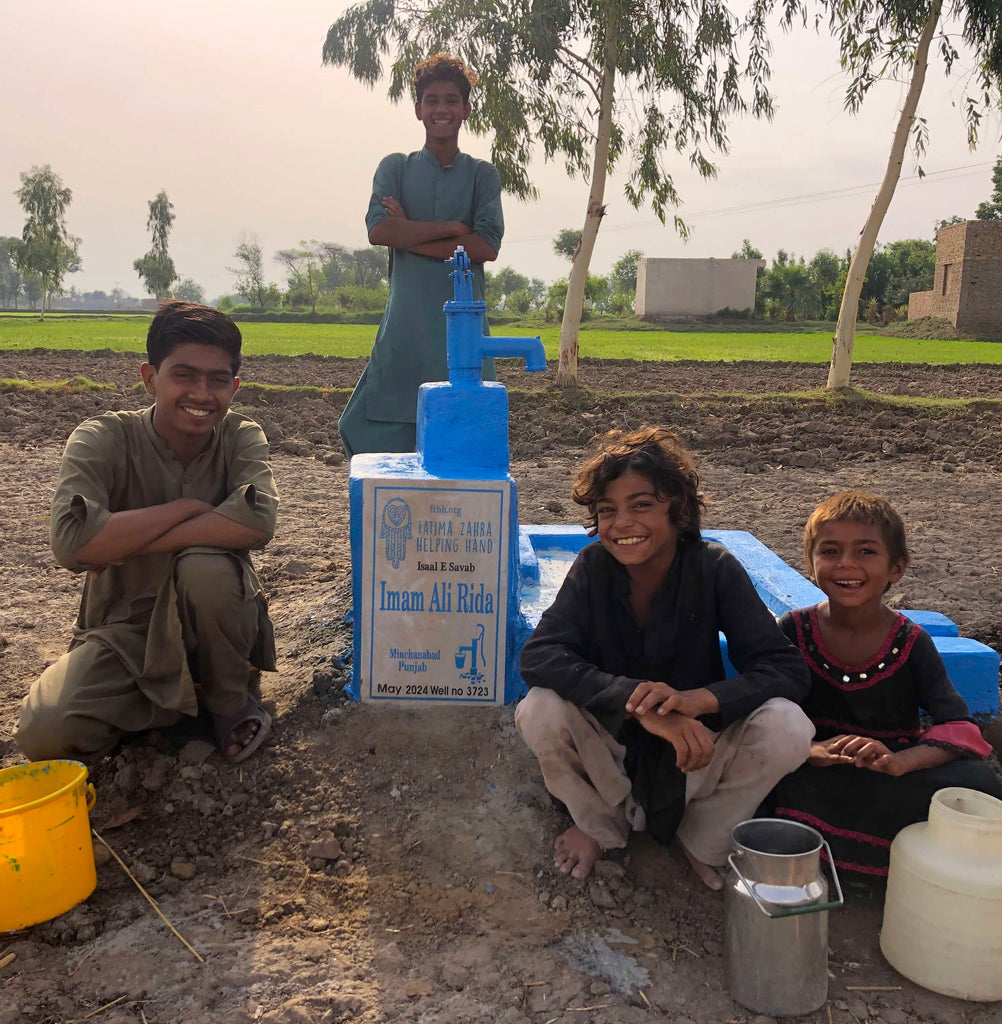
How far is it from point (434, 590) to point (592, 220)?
950cm

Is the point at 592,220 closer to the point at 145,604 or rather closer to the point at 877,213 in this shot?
the point at 877,213

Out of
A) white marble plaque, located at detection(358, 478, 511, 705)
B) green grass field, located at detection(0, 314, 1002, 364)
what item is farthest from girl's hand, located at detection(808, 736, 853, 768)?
green grass field, located at detection(0, 314, 1002, 364)

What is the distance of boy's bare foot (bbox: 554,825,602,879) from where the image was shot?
6.63 feet

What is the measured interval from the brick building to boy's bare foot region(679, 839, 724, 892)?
93.1ft

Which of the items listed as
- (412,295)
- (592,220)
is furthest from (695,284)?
(412,295)

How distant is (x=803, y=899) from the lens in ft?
5.43

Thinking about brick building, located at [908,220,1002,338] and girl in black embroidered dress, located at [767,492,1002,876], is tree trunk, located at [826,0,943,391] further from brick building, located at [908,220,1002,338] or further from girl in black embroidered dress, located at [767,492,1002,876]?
brick building, located at [908,220,1002,338]

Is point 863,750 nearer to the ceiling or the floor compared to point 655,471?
nearer to the floor

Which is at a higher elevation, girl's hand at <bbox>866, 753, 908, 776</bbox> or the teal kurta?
the teal kurta

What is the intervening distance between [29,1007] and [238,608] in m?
0.96

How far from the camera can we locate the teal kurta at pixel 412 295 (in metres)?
3.56

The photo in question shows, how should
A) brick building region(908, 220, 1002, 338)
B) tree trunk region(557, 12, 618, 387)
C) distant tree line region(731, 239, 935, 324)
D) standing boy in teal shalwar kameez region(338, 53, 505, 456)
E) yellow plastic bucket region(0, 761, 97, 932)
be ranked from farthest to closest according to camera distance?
distant tree line region(731, 239, 935, 324) < brick building region(908, 220, 1002, 338) < tree trunk region(557, 12, 618, 387) < standing boy in teal shalwar kameez region(338, 53, 505, 456) < yellow plastic bucket region(0, 761, 97, 932)

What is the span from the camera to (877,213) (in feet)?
33.6

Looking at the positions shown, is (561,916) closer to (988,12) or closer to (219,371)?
(219,371)
